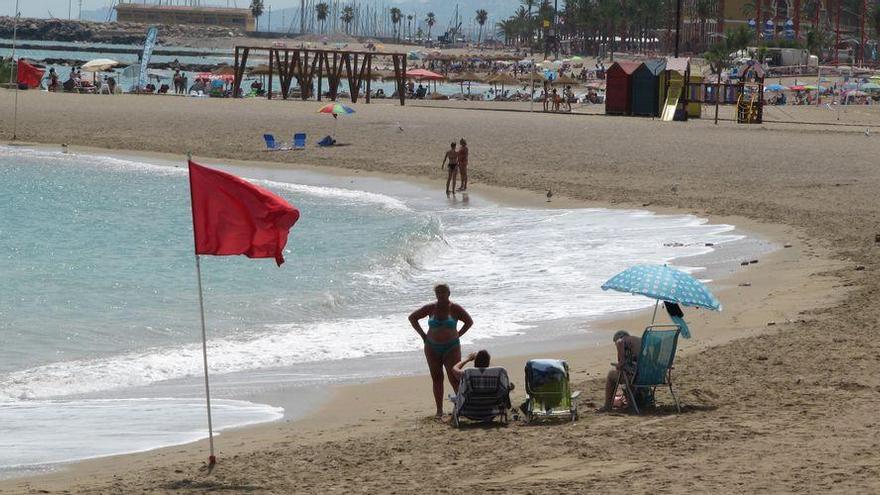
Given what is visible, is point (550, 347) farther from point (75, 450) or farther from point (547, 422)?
point (75, 450)

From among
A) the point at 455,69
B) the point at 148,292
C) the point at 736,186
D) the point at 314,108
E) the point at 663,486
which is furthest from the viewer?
the point at 455,69

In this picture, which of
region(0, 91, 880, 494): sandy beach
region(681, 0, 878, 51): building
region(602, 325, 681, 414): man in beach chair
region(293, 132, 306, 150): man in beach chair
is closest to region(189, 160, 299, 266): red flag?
region(0, 91, 880, 494): sandy beach

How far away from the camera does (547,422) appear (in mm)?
9695

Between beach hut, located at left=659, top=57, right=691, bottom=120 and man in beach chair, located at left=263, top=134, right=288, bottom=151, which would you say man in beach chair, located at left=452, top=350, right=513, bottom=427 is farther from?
beach hut, located at left=659, top=57, right=691, bottom=120

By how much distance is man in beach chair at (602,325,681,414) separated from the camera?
395 inches

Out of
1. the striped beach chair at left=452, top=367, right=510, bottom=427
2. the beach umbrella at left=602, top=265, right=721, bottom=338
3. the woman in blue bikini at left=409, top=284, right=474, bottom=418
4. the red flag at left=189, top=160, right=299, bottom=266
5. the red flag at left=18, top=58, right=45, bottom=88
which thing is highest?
the red flag at left=18, top=58, right=45, bottom=88

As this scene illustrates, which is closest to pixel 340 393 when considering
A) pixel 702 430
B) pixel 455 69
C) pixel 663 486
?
pixel 702 430

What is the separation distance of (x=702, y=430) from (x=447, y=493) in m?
2.16

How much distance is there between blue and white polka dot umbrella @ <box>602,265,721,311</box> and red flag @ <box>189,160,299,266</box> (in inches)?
111

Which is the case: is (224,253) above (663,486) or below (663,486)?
above

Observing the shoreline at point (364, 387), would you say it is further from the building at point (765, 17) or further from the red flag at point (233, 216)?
the building at point (765, 17)

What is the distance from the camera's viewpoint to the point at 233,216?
8812 millimetres

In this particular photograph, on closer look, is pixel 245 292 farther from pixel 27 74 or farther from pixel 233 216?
pixel 27 74

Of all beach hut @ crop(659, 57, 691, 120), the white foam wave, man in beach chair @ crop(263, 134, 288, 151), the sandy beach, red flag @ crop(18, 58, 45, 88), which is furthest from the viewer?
beach hut @ crop(659, 57, 691, 120)
